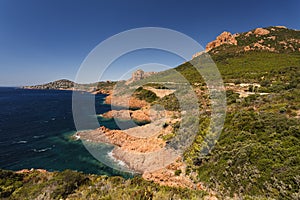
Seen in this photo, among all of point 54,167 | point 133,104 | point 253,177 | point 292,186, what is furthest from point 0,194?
point 133,104

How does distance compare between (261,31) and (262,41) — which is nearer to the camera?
(262,41)

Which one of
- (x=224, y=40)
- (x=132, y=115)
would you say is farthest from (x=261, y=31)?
(x=132, y=115)

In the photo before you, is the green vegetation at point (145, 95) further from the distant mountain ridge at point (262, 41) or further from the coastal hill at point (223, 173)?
the coastal hill at point (223, 173)

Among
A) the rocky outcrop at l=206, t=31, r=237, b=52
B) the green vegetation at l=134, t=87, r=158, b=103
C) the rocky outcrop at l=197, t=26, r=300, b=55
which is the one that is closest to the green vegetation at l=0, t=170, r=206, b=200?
the green vegetation at l=134, t=87, r=158, b=103

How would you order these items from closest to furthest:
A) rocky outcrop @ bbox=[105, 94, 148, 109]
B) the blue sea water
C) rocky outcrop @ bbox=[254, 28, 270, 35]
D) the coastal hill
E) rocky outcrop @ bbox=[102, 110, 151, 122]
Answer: the coastal hill
the blue sea water
rocky outcrop @ bbox=[102, 110, 151, 122]
rocky outcrop @ bbox=[105, 94, 148, 109]
rocky outcrop @ bbox=[254, 28, 270, 35]

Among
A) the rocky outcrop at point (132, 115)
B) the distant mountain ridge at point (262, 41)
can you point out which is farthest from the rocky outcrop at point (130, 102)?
the distant mountain ridge at point (262, 41)

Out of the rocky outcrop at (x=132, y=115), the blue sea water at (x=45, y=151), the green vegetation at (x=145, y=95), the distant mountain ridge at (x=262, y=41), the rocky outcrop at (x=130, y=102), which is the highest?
the distant mountain ridge at (x=262, y=41)

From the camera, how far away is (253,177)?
645 cm

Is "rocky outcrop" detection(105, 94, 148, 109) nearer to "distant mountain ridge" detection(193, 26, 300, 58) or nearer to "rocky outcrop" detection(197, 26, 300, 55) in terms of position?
"rocky outcrop" detection(197, 26, 300, 55)

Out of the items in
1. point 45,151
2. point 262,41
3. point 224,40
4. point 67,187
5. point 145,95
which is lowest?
point 45,151

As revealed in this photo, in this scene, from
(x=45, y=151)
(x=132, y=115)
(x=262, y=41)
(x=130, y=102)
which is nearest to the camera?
(x=45, y=151)

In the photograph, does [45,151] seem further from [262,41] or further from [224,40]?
[224,40]

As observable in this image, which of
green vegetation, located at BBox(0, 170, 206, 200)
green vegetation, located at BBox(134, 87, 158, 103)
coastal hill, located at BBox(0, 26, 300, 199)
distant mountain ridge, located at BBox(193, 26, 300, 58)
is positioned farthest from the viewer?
distant mountain ridge, located at BBox(193, 26, 300, 58)

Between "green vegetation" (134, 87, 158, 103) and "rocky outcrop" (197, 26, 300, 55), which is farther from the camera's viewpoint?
"rocky outcrop" (197, 26, 300, 55)
